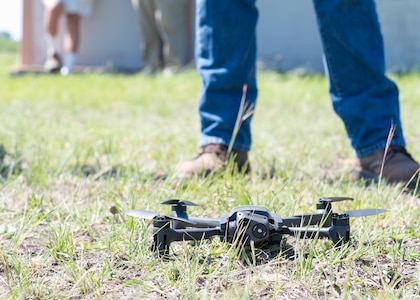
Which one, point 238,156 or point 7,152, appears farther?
point 7,152

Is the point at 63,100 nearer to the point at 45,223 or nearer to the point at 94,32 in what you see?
the point at 45,223

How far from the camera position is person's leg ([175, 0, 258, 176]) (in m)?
2.18

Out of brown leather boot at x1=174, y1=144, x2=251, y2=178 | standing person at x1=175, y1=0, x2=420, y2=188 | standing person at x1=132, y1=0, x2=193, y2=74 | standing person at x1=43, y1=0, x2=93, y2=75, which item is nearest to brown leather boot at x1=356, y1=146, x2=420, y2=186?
standing person at x1=175, y1=0, x2=420, y2=188

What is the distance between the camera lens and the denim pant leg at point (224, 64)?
2186mm

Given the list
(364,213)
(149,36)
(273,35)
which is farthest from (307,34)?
(364,213)

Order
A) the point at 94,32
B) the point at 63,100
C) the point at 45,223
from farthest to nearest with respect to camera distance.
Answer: the point at 94,32
the point at 63,100
the point at 45,223

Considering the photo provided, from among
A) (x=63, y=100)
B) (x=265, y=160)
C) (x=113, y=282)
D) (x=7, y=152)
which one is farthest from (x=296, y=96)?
(x=113, y=282)

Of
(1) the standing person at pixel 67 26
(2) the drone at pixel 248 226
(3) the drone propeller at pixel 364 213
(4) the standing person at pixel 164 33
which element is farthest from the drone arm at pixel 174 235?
(1) the standing person at pixel 67 26

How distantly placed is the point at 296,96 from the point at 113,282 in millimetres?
3448

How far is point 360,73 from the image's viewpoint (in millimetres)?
2158

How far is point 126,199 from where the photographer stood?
1837 mm

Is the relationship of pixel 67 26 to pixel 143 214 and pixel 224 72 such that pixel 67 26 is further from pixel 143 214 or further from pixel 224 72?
pixel 143 214

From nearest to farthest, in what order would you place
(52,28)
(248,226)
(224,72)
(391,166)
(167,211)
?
(248,226), (167,211), (391,166), (224,72), (52,28)

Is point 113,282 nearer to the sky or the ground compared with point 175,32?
nearer to the ground
